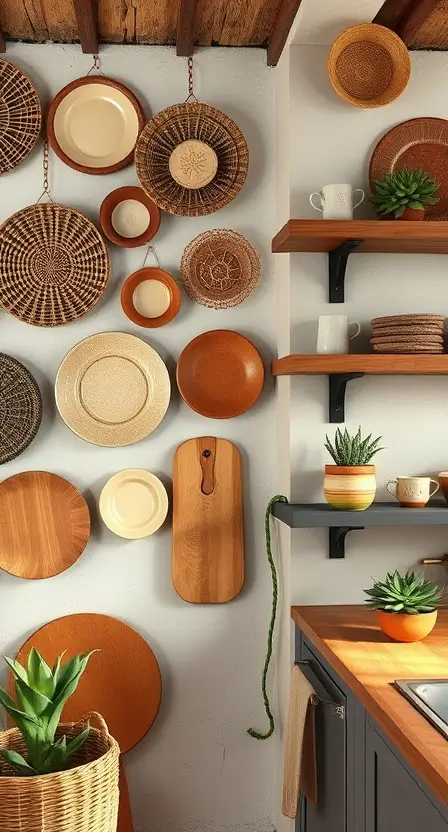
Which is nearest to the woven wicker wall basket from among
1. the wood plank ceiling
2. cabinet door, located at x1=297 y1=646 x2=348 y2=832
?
cabinet door, located at x1=297 y1=646 x2=348 y2=832

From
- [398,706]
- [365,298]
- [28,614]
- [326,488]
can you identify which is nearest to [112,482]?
[28,614]

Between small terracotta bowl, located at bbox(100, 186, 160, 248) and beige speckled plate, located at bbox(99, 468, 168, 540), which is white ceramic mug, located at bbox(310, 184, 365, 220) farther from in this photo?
beige speckled plate, located at bbox(99, 468, 168, 540)

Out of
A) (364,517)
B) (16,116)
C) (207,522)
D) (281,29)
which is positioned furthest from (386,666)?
A: (16,116)

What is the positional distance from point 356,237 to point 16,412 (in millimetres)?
1114

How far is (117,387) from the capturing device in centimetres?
267

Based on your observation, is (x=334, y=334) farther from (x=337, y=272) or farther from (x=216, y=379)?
(x=216, y=379)

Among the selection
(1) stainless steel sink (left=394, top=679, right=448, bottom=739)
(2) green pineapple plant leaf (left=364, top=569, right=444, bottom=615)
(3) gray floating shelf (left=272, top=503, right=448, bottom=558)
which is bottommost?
(1) stainless steel sink (left=394, top=679, right=448, bottom=739)

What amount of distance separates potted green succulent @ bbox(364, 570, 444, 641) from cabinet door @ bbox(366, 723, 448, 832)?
1.17 ft

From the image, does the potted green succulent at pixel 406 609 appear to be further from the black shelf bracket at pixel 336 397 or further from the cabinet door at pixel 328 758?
the black shelf bracket at pixel 336 397

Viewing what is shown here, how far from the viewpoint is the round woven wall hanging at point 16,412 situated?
8.59 feet

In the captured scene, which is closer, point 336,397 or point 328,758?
point 328,758

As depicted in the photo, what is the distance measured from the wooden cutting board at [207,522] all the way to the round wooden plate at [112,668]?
238mm

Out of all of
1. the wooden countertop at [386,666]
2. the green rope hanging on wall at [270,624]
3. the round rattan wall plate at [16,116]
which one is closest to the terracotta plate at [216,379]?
the green rope hanging on wall at [270,624]

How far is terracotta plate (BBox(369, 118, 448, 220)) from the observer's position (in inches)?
99.9
